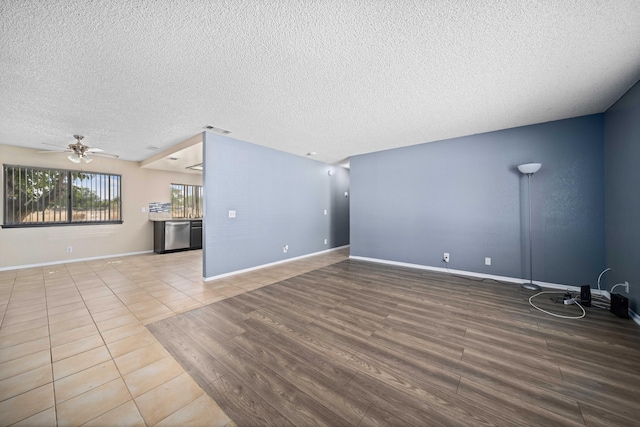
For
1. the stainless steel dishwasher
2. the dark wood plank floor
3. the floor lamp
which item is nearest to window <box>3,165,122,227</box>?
the stainless steel dishwasher

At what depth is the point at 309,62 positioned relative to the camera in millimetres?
2061

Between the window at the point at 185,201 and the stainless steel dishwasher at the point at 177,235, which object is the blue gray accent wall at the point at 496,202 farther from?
the window at the point at 185,201

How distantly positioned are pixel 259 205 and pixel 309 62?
3.10m

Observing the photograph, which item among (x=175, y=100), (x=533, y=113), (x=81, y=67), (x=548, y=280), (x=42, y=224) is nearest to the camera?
(x=81, y=67)

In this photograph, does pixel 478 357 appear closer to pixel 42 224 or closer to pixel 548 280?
pixel 548 280

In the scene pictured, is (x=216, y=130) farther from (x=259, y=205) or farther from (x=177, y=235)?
(x=177, y=235)

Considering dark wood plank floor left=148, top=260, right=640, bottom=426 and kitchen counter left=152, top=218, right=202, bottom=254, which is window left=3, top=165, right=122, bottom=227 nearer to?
kitchen counter left=152, top=218, right=202, bottom=254

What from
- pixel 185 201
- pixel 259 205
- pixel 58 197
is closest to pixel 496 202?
pixel 259 205

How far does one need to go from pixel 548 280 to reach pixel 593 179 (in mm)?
1591

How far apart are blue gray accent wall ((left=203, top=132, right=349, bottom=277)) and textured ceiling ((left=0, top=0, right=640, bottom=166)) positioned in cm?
94

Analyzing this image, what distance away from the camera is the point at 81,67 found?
6.81 feet

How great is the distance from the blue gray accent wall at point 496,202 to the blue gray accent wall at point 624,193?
0.63ft

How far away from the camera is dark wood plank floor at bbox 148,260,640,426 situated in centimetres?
132

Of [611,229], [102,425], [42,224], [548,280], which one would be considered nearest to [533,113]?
[611,229]
